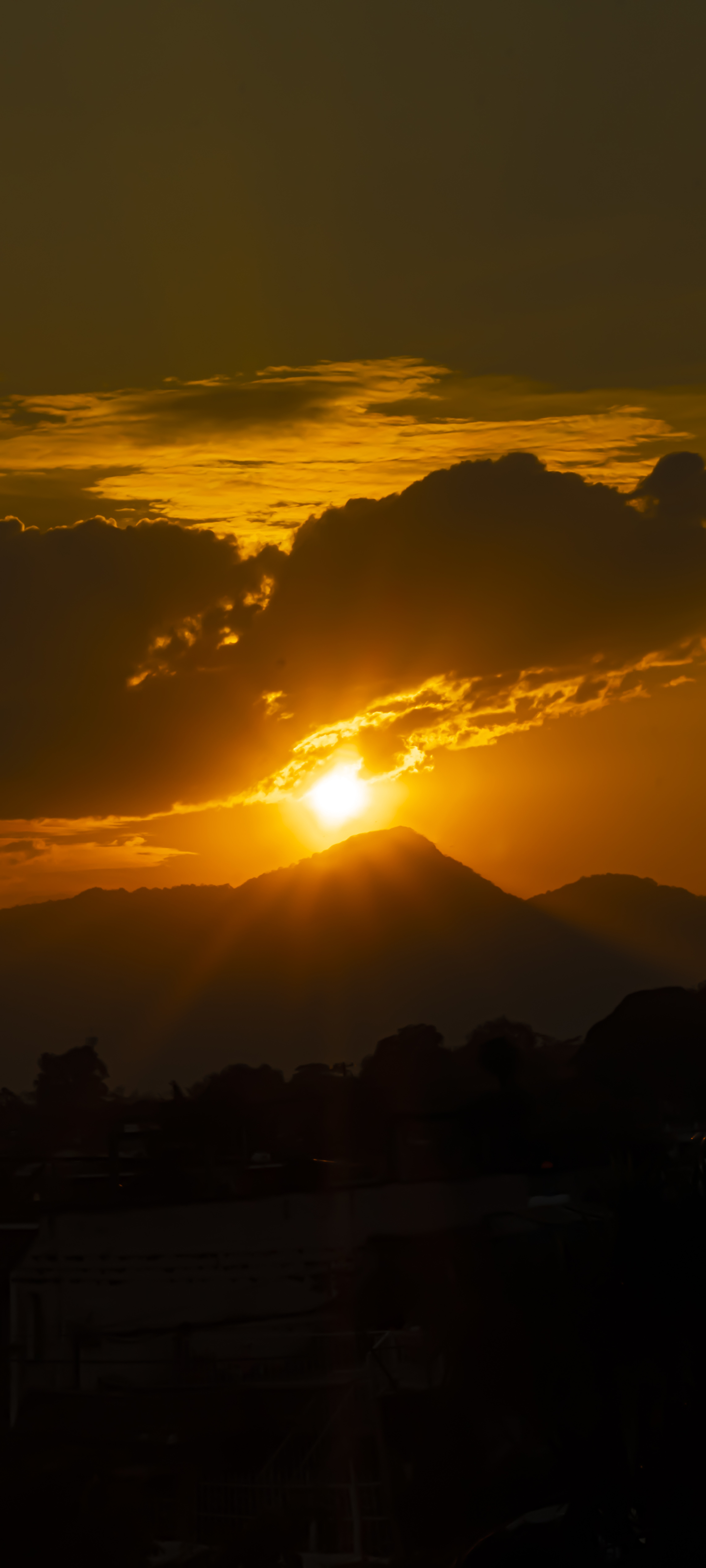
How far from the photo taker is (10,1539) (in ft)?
91.6

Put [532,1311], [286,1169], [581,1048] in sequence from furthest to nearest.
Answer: [581,1048] < [286,1169] < [532,1311]

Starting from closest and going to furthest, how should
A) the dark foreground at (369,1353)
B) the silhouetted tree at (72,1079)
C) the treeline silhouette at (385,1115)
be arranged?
the dark foreground at (369,1353) → the treeline silhouette at (385,1115) → the silhouetted tree at (72,1079)

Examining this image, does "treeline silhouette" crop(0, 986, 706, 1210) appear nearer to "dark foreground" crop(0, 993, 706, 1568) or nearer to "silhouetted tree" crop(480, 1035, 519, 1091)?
"silhouetted tree" crop(480, 1035, 519, 1091)

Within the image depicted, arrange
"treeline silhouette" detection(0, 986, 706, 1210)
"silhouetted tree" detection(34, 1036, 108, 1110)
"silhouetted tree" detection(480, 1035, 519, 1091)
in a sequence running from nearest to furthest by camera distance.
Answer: "treeline silhouette" detection(0, 986, 706, 1210) → "silhouetted tree" detection(480, 1035, 519, 1091) → "silhouetted tree" detection(34, 1036, 108, 1110)

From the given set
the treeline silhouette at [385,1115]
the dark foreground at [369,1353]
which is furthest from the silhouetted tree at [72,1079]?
the dark foreground at [369,1353]

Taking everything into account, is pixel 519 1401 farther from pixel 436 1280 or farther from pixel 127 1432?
pixel 127 1432

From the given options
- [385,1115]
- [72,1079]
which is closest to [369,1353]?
[385,1115]

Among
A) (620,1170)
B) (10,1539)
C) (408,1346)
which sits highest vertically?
(620,1170)

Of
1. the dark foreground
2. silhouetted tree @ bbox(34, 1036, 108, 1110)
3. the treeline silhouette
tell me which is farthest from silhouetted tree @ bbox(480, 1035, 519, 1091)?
silhouetted tree @ bbox(34, 1036, 108, 1110)

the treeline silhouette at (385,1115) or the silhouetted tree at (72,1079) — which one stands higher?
the treeline silhouette at (385,1115)

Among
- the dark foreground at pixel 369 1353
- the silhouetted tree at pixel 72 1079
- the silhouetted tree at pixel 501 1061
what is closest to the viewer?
the dark foreground at pixel 369 1353

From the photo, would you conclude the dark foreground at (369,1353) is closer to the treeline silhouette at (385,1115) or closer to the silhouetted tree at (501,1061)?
the treeline silhouette at (385,1115)

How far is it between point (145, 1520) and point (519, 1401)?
7.39 meters

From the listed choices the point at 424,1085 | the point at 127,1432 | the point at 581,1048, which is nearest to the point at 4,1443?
the point at 127,1432
